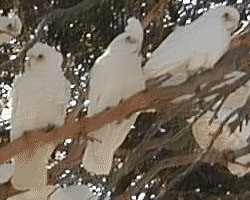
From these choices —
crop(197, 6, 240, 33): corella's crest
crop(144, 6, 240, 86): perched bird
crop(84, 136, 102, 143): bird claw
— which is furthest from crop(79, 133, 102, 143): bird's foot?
crop(197, 6, 240, 33): corella's crest

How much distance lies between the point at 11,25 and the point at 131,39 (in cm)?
16

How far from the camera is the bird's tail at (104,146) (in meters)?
0.84

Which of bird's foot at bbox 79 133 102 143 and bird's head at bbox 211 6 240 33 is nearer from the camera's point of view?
bird's foot at bbox 79 133 102 143

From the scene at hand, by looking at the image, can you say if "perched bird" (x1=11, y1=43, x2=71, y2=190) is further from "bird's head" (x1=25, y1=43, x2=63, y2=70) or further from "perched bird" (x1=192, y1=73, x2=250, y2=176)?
"perched bird" (x1=192, y1=73, x2=250, y2=176)

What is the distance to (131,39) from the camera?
911mm

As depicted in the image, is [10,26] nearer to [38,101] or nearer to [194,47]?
[38,101]

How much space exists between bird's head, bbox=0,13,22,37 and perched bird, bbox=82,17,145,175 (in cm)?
13

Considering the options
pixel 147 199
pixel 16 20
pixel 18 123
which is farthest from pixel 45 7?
pixel 147 199

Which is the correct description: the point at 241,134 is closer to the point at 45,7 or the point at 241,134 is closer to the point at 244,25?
the point at 244,25

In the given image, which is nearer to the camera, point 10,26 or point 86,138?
point 86,138

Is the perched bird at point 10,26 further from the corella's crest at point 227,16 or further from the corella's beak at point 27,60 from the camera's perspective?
the corella's crest at point 227,16

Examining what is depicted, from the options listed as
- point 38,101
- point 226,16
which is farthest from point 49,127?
point 226,16

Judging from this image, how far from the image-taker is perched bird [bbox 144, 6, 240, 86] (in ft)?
2.86

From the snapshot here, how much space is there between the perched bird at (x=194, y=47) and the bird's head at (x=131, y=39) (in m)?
0.03
